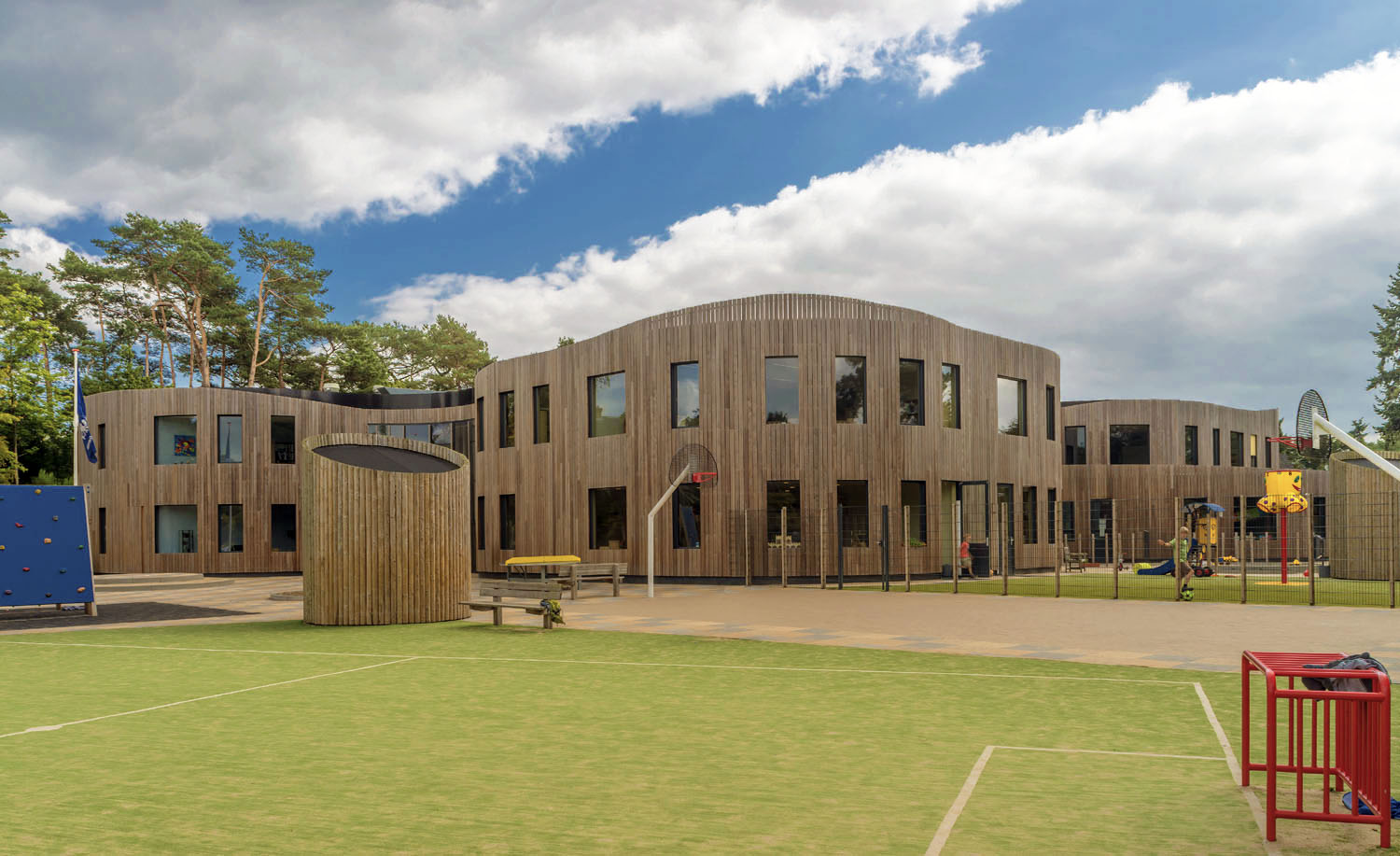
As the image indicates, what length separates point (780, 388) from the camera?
86.3ft

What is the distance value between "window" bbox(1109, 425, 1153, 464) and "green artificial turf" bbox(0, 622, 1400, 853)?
114ft

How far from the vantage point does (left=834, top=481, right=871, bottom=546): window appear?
85.3 feet

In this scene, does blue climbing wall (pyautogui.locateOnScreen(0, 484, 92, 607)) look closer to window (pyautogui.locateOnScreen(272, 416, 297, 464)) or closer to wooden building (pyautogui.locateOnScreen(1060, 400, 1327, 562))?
window (pyautogui.locateOnScreen(272, 416, 297, 464))

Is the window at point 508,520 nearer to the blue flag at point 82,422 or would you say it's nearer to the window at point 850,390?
the window at point 850,390

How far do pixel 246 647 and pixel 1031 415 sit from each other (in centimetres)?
2339

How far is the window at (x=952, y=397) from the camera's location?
27.6m

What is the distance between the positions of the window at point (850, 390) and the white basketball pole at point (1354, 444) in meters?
19.7

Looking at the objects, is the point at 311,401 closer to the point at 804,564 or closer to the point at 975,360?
the point at 804,564

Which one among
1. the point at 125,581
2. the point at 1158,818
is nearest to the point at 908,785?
the point at 1158,818

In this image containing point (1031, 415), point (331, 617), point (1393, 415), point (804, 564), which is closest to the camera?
point (331, 617)

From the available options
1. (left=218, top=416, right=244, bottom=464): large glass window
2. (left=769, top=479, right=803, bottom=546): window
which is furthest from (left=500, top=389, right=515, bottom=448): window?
(left=218, top=416, right=244, bottom=464): large glass window

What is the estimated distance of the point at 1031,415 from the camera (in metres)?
30.3

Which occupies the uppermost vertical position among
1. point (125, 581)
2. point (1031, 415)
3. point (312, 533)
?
point (1031, 415)

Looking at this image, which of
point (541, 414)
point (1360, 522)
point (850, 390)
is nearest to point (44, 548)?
point (541, 414)
